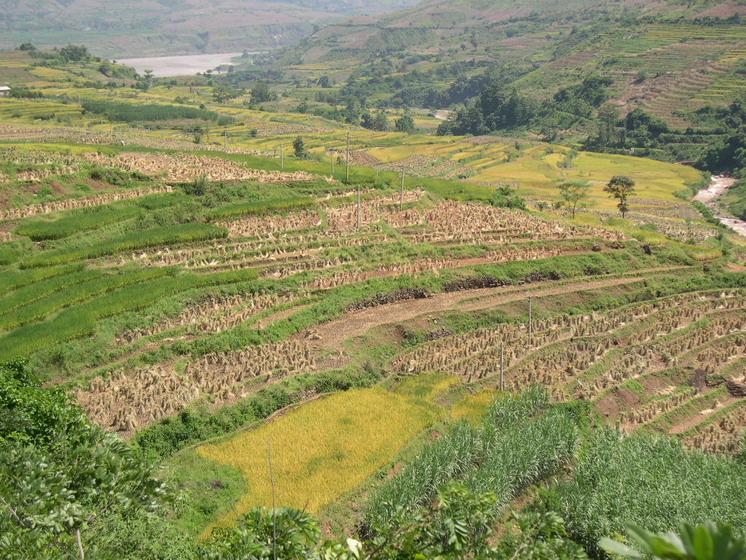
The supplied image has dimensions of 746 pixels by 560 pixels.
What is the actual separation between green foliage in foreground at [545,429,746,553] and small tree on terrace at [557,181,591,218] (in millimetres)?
29689

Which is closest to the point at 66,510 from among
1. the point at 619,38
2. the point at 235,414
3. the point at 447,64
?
the point at 235,414

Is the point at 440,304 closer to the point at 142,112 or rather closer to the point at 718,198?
the point at 718,198

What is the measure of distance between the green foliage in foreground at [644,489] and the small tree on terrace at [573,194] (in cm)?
2969

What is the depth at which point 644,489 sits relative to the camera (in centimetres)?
1605

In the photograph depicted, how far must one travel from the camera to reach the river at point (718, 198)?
56.7 metres

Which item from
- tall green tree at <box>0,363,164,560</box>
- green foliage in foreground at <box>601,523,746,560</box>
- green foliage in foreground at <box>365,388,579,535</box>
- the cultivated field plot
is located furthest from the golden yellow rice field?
green foliage in foreground at <box>601,523,746,560</box>

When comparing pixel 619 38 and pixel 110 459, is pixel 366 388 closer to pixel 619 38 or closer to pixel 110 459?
pixel 110 459

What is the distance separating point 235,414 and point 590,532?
9816 millimetres

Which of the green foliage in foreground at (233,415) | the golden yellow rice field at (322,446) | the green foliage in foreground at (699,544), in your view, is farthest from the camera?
the green foliage in foreground at (233,415)

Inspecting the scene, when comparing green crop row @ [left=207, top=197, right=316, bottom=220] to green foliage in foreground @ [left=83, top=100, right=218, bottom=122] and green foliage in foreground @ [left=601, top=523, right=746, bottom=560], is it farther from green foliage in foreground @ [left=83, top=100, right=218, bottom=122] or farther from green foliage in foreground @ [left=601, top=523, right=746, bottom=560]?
green foliage in foreground @ [left=83, top=100, right=218, bottom=122]

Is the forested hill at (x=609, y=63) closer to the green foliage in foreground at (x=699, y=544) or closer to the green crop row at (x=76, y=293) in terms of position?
the green crop row at (x=76, y=293)

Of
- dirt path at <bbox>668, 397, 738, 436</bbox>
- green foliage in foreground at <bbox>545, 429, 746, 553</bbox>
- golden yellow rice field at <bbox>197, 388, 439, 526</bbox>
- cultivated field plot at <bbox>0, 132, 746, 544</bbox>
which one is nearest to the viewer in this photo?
green foliage in foreground at <bbox>545, 429, 746, 553</bbox>

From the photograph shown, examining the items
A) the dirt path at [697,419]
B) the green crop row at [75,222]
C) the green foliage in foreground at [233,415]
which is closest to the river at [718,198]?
the dirt path at [697,419]

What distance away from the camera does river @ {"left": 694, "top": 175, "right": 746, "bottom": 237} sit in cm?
5672
